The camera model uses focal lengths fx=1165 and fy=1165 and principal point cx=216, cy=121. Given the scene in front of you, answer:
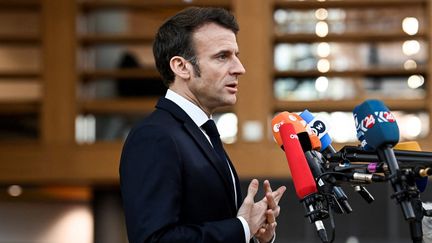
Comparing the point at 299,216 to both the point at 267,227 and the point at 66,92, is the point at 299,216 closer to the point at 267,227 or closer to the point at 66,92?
the point at 66,92

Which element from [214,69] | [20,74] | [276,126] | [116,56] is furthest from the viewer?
[116,56]

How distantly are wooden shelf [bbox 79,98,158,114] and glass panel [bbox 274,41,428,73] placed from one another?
3.58 ft

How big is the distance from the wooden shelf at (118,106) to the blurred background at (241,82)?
11 mm

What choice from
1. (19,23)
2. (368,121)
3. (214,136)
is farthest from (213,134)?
(19,23)

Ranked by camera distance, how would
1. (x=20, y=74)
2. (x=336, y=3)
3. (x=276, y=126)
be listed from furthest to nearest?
(x=20, y=74) → (x=336, y=3) → (x=276, y=126)

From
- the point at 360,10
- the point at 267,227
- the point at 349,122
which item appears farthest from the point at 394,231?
the point at 267,227

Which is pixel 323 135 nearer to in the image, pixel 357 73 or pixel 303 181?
pixel 303 181

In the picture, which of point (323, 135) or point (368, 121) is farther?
point (323, 135)

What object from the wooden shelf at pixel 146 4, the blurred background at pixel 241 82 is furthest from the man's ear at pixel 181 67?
the wooden shelf at pixel 146 4

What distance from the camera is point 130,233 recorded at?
2865mm

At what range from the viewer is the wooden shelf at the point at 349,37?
9055 millimetres

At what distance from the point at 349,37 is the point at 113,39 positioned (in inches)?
74.8

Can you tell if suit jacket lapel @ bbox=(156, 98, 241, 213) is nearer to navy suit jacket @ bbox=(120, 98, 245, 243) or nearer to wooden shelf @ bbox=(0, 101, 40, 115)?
navy suit jacket @ bbox=(120, 98, 245, 243)

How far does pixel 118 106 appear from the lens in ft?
30.5
